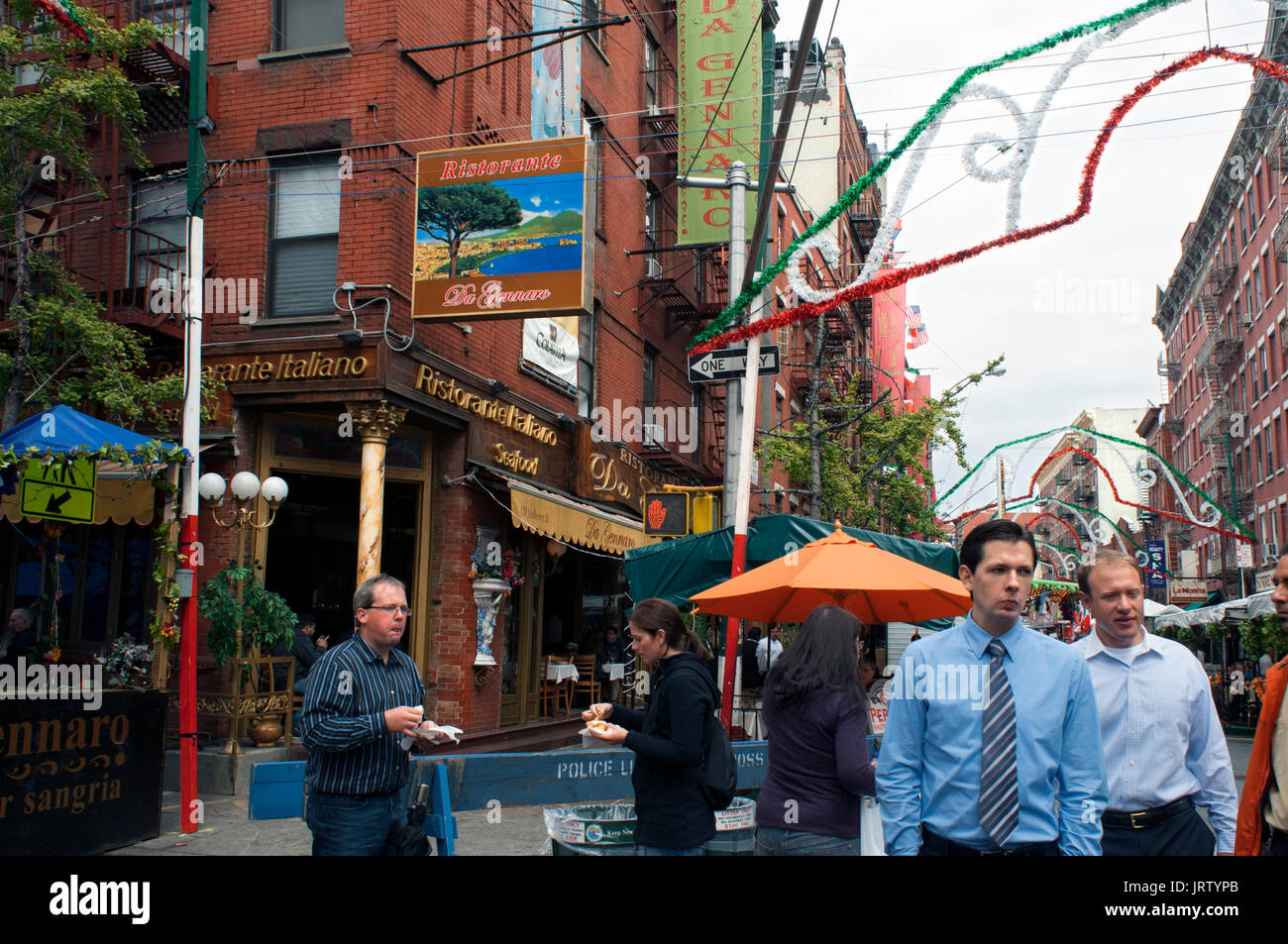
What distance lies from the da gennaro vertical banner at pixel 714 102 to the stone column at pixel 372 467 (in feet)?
28.4

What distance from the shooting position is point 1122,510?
8431 centimetres

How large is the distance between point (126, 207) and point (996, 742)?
44.1ft

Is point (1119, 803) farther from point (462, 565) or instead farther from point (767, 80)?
point (767, 80)

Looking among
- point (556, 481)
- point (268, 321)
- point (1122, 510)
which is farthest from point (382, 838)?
point (1122, 510)

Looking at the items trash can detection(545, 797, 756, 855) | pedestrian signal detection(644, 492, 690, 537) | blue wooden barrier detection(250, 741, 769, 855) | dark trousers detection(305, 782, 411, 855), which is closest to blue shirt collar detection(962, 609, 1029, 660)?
trash can detection(545, 797, 756, 855)

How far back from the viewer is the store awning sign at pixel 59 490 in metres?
8.80

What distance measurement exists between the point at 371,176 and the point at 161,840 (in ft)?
25.9

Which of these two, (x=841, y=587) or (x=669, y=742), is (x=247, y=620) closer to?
(x=841, y=587)

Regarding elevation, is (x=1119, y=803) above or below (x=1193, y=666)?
below

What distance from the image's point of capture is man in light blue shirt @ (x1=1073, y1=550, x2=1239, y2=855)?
3859mm

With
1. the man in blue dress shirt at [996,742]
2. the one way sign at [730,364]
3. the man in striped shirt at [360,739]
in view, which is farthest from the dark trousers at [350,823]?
the one way sign at [730,364]

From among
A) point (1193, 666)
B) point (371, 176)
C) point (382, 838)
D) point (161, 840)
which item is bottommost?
point (161, 840)

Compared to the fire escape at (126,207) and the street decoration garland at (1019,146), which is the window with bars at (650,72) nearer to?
the fire escape at (126,207)

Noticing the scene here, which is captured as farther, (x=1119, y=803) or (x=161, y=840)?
(x=161, y=840)
